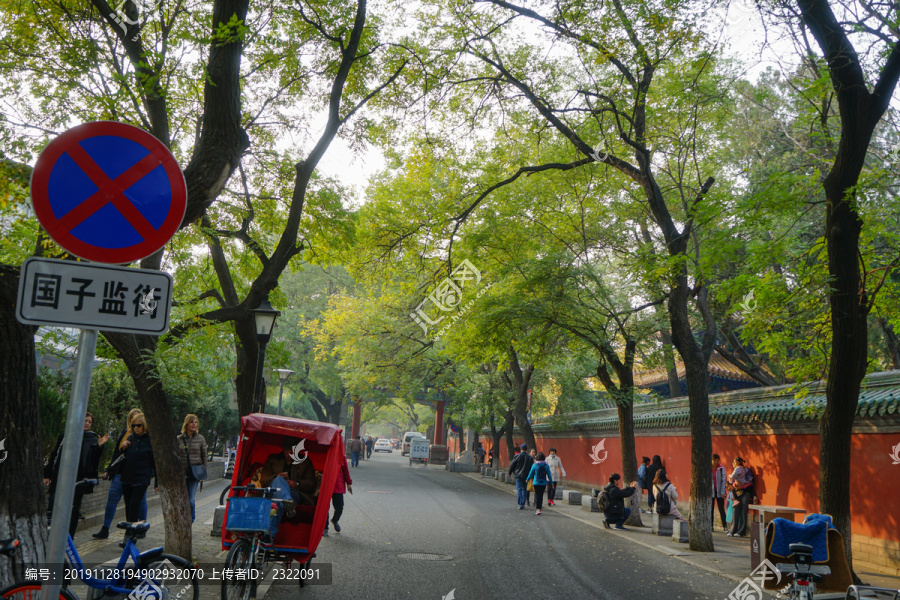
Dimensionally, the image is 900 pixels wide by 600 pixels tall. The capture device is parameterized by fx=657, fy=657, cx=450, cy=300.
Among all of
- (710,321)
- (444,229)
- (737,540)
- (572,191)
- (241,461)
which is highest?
(572,191)

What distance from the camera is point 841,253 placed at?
827cm

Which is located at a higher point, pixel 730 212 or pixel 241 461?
pixel 730 212

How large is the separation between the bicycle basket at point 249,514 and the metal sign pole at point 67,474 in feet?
15.1

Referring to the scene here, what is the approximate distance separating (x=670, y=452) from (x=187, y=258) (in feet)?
49.1

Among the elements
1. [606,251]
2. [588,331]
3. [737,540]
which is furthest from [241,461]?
[606,251]

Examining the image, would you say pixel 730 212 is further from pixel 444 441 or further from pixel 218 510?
pixel 444 441

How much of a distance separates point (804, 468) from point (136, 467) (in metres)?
12.8

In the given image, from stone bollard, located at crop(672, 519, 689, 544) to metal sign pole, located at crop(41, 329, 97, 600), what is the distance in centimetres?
1305

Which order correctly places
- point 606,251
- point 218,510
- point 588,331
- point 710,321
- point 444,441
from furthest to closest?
point 444,441 < point 606,251 < point 588,331 < point 710,321 < point 218,510

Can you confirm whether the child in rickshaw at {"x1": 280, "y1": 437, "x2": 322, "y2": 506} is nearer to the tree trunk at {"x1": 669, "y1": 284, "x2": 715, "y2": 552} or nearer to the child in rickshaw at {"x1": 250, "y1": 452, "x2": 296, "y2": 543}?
the child in rickshaw at {"x1": 250, "y1": 452, "x2": 296, "y2": 543}

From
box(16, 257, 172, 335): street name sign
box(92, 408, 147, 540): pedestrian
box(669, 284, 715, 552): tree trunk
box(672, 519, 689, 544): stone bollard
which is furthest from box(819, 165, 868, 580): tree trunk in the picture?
box(92, 408, 147, 540): pedestrian

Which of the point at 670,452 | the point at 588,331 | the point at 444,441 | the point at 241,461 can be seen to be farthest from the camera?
the point at 444,441

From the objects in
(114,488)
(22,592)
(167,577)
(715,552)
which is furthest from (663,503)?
(22,592)

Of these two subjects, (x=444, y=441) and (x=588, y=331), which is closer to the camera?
(x=588, y=331)
